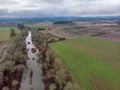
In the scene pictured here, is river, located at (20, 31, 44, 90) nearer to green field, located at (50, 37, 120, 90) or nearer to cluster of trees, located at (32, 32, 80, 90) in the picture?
cluster of trees, located at (32, 32, 80, 90)

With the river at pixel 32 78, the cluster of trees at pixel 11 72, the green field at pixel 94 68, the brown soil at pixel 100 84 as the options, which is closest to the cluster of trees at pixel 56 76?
the river at pixel 32 78

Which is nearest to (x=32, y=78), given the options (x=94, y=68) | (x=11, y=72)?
(x=11, y=72)

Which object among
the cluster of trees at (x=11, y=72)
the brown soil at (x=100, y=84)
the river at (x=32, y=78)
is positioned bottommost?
the river at (x=32, y=78)

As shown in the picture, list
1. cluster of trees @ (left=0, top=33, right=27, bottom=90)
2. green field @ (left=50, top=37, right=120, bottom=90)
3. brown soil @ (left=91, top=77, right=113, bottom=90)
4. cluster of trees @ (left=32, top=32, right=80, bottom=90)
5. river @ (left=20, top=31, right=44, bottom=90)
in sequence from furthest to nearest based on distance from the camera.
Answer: river @ (left=20, top=31, right=44, bottom=90) → cluster of trees @ (left=0, top=33, right=27, bottom=90) → green field @ (left=50, top=37, right=120, bottom=90) → cluster of trees @ (left=32, top=32, right=80, bottom=90) → brown soil @ (left=91, top=77, right=113, bottom=90)

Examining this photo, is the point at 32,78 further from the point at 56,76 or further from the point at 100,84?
the point at 100,84

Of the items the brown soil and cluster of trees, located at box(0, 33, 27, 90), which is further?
cluster of trees, located at box(0, 33, 27, 90)

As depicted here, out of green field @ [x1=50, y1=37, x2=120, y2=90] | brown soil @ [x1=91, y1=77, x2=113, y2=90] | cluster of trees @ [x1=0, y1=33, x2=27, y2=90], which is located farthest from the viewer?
cluster of trees @ [x1=0, y1=33, x2=27, y2=90]

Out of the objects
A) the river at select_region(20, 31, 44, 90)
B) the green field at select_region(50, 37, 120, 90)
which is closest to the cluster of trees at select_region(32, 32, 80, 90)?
the river at select_region(20, 31, 44, 90)

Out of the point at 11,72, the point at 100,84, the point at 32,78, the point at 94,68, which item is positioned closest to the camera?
the point at 100,84

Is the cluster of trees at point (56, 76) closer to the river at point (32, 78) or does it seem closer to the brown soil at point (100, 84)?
the river at point (32, 78)

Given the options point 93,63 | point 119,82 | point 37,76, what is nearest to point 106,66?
Result: point 93,63

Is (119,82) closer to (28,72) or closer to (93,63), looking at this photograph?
(93,63)

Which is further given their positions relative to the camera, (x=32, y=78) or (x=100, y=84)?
(x=32, y=78)
